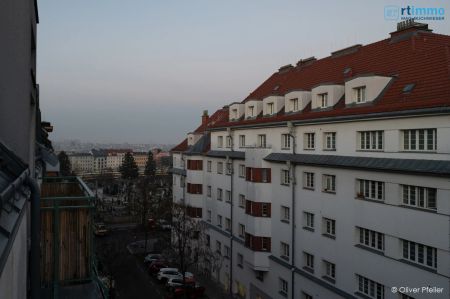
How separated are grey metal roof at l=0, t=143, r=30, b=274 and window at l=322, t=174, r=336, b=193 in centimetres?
1899

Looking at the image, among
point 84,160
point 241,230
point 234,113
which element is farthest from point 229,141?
point 84,160

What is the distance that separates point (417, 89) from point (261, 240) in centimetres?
1448

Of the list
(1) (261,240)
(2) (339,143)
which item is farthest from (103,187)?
(2) (339,143)

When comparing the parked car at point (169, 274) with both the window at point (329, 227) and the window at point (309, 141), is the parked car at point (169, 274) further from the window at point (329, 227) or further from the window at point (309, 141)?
the window at point (309, 141)

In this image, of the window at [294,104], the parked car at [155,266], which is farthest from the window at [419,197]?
the parked car at [155,266]

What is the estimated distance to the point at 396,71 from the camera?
2097cm

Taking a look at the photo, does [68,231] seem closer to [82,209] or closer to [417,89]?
[82,209]

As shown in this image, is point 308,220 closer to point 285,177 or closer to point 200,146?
point 285,177

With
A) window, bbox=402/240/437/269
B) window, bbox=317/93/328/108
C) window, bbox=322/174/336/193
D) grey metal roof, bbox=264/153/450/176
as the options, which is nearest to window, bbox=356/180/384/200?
grey metal roof, bbox=264/153/450/176

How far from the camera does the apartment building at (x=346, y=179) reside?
15867mm

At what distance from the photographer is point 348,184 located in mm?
19906

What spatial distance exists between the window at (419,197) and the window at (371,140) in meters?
2.43

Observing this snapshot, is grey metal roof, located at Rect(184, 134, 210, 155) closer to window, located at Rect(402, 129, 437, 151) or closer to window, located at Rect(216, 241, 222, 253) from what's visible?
window, located at Rect(216, 241, 222, 253)

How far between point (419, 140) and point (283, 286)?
13.9 metres
